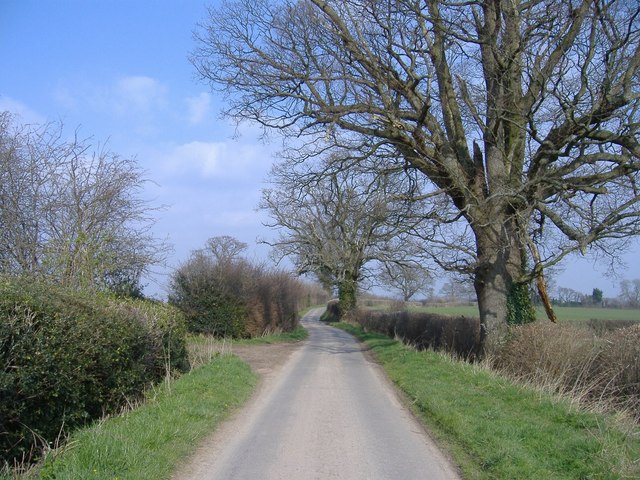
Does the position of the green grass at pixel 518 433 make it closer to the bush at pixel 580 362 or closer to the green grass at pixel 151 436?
the bush at pixel 580 362

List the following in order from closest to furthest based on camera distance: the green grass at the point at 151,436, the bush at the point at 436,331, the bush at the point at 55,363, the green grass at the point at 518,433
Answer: the green grass at the point at 151,436 → the green grass at the point at 518,433 → the bush at the point at 55,363 → the bush at the point at 436,331

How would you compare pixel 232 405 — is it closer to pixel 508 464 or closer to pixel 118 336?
pixel 118 336

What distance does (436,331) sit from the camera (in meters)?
23.0

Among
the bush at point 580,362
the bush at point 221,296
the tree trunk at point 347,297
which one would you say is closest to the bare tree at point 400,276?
the tree trunk at point 347,297

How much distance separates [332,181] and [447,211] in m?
3.78

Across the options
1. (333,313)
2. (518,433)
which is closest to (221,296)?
(518,433)

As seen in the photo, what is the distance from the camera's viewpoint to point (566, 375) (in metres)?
12.3

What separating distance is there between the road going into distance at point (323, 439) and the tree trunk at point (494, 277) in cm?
437

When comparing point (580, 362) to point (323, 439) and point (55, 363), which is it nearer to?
point (323, 439)

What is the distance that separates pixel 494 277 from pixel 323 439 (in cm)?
1021

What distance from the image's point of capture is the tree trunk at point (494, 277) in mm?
16484

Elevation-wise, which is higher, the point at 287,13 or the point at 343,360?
the point at 287,13

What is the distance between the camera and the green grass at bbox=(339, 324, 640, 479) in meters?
6.47

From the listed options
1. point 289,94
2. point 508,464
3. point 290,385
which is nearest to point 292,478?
point 508,464
